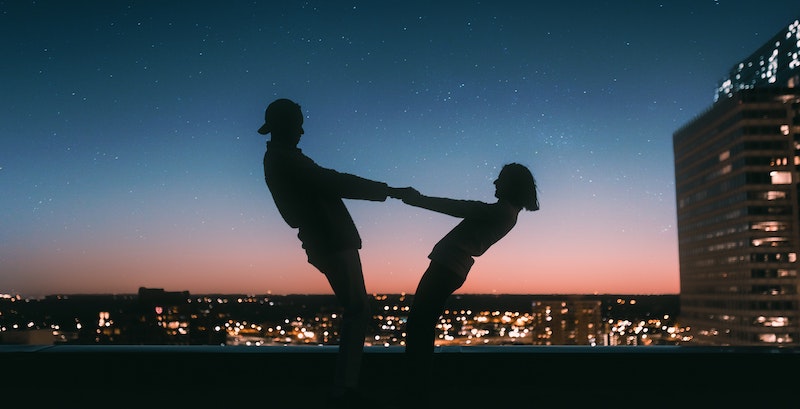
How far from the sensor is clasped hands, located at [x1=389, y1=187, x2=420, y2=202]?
3238mm

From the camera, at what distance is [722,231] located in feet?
361

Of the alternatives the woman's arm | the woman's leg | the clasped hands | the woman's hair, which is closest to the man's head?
the clasped hands

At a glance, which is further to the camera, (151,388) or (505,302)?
(505,302)

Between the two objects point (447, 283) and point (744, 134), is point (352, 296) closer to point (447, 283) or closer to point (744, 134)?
point (447, 283)

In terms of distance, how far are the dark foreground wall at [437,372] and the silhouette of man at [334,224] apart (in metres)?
0.80

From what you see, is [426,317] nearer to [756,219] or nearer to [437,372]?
[437,372]

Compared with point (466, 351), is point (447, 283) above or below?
above

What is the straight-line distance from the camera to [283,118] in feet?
10.9

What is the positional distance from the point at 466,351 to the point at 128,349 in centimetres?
234

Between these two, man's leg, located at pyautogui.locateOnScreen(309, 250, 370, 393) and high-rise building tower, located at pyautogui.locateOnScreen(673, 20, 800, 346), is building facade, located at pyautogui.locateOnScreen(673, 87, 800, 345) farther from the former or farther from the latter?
man's leg, located at pyautogui.locateOnScreen(309, 250, 370, 393)

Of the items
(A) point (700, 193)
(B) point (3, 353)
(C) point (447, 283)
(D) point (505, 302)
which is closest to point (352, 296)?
(C) point (447, 283)

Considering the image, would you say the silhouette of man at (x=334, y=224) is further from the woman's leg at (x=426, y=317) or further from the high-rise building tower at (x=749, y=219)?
the high-rise building tower at (x=749, y=219)

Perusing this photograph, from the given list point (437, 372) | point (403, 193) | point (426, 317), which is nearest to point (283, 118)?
point (403, 193)

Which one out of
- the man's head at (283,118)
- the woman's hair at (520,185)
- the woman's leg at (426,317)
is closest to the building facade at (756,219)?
the woman's hair at (520,185)
